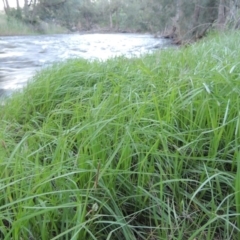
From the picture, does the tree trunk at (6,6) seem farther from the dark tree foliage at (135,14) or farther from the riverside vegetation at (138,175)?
the riverside vegetation at (138,175)

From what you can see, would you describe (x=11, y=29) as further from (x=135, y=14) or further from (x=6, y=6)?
(x=135, y=14)

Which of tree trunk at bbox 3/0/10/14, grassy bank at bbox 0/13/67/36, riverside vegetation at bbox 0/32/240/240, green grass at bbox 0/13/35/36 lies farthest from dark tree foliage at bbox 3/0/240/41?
green grass at bbox 0/13/35/36

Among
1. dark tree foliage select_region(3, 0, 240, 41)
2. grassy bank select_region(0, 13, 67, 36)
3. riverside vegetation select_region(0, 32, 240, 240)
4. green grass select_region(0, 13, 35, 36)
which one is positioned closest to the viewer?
riverside vegetation select_region(0, 32, 240, 240)

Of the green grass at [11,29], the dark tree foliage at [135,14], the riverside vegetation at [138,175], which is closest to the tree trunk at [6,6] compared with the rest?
the dark tree foliage at [135,14]

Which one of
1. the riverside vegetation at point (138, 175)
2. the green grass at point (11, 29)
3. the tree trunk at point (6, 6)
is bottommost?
the riverside vegetation at point (138, 175)

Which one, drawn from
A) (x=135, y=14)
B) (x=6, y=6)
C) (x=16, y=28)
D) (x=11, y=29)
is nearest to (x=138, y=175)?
(x=11, y=29)

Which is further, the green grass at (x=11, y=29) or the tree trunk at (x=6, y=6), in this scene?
the tree trunk at (x=6, y=6)

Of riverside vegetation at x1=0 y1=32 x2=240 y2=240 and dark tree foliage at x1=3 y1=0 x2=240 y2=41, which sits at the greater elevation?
dark tree foliage at x1=3 y1=0 x2=240 y2=41

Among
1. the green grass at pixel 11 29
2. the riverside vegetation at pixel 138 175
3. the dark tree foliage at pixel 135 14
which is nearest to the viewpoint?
the riverside vegetation at pixel 138 175

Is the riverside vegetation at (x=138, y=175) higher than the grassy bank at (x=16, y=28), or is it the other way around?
the grassy bank at (x=16, y=28)

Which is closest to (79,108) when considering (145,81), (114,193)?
(145,81)

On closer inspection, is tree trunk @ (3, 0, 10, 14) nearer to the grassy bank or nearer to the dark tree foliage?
the dark tree foliage

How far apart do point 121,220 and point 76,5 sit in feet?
140

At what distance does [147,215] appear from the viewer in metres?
1.00
